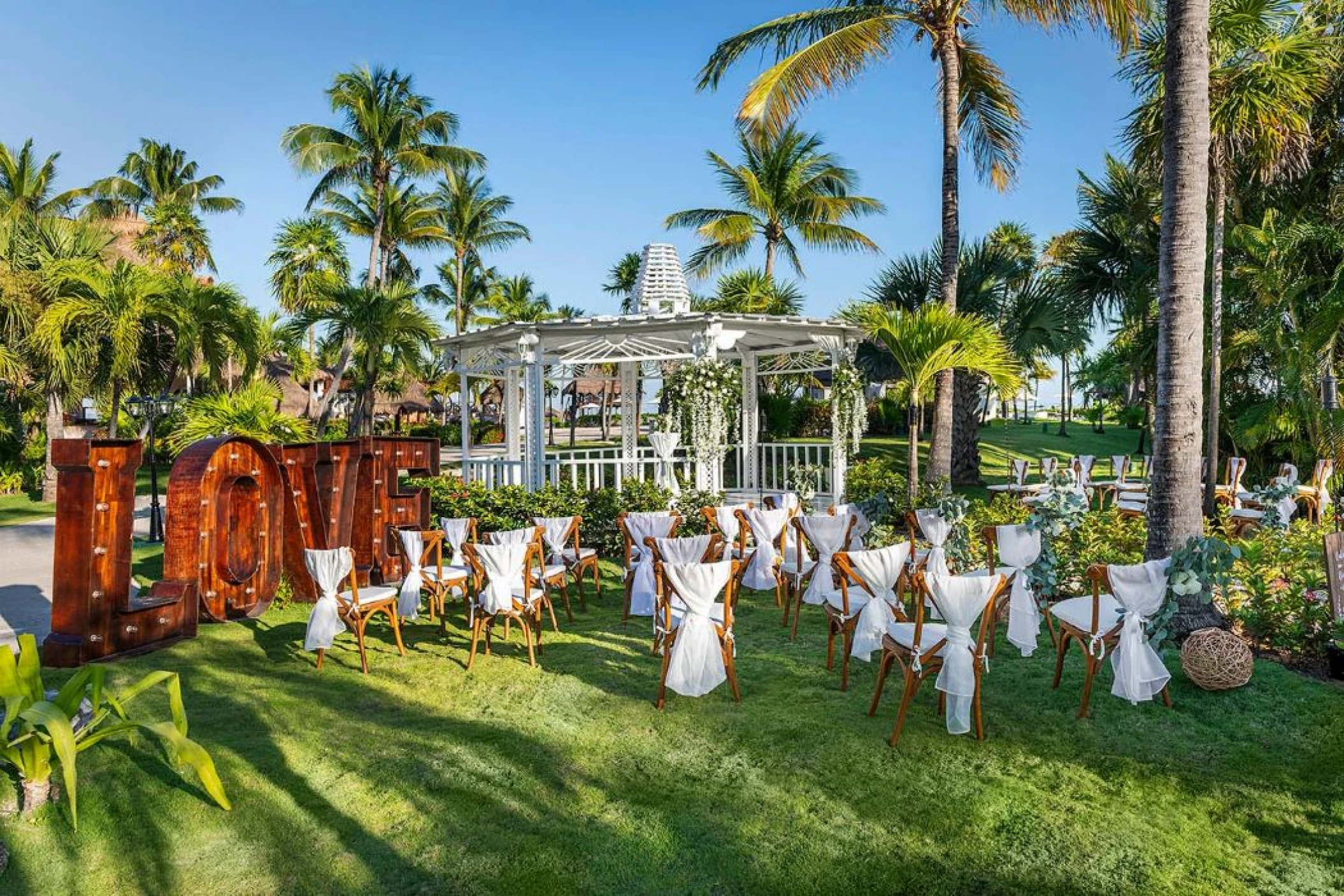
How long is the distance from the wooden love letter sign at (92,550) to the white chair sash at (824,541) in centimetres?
511

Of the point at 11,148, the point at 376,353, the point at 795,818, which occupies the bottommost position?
the point at 795,818

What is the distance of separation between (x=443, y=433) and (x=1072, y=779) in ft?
113

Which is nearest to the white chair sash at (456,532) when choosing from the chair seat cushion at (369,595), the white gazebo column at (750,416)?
the chair seat cushion at (369,595)

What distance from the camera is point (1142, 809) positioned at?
3.66 meters

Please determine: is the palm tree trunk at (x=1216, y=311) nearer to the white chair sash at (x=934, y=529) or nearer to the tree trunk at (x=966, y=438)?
the white chair sash at (x=934, y=529)

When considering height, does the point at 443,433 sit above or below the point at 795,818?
above

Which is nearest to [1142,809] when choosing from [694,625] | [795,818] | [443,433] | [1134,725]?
[1134,725]

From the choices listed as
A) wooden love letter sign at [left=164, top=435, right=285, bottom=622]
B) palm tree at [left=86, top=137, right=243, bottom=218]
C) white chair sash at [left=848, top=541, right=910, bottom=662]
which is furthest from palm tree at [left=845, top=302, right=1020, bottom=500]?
palm tree at [left=86, top=137, right=243, bottom=218]

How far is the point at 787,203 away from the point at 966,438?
8493 mm

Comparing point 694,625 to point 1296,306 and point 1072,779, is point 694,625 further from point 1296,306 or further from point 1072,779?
point 1296,306

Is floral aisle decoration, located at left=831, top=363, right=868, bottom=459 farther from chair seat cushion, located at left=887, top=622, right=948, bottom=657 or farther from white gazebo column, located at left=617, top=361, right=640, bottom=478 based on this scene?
chair seat cushion, located at left=887, top=622, right=948, bottom=657

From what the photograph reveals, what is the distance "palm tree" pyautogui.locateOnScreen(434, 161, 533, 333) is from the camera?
1283 inches

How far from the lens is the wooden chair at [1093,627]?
4699mm

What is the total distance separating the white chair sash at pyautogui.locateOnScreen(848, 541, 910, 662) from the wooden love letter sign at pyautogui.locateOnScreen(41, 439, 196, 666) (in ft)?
16.5
